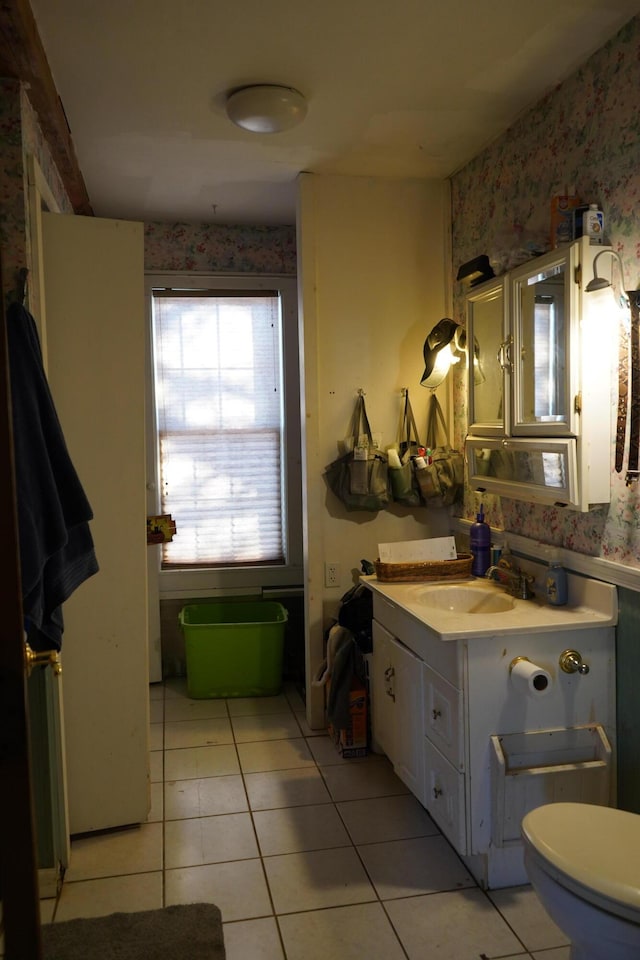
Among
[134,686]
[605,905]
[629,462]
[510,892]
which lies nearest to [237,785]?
[134,686]

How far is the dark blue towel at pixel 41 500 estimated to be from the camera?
1.67 m

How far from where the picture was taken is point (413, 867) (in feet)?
7.66

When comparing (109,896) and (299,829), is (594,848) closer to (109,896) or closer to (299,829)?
(299,829)

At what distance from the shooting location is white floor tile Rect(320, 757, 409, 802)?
2.81 metres

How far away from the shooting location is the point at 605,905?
4.95 feet

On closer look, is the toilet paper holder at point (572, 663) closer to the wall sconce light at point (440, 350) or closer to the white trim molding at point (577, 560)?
the white trim molding at point (577, 560)

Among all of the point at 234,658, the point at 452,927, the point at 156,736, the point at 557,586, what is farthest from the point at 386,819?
the point at 234,658

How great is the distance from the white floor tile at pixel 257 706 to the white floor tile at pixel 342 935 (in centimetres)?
159

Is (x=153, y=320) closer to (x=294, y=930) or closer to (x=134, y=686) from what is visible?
(x=134, y=686)

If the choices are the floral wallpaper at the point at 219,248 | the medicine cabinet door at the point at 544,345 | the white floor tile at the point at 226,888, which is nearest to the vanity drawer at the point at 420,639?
the medicine cabinet door at the point at 544,345

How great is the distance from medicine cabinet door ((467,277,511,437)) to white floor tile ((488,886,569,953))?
4.66 ft

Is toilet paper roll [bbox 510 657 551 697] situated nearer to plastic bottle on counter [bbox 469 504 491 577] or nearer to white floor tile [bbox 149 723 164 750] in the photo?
plastic bottle on counter [bbox 469 504 491 577]

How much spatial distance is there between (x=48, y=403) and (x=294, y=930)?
155cm

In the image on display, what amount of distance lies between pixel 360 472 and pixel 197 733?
1.42m
